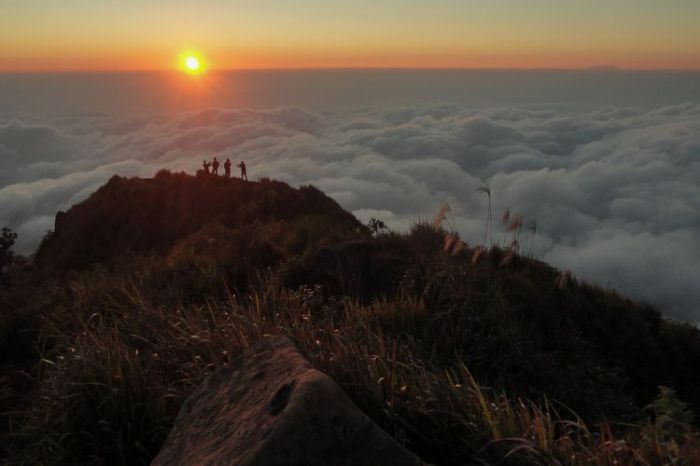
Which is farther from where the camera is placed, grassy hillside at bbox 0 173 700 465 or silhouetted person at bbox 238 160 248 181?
silhouetted person at bbox 238 160 248 181

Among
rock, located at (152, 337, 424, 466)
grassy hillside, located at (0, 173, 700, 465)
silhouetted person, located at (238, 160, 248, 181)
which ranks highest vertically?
rock, located at (152, 337, 424, 466)

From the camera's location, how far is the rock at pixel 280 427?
2.26m

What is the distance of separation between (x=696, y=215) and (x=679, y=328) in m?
122

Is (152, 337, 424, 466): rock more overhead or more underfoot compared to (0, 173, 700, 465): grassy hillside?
more overhead

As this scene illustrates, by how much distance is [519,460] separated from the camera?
2.51m

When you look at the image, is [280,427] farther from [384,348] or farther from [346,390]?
[384,348]

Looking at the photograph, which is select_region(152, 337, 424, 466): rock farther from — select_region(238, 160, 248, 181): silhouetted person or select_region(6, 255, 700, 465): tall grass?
select_region(238, 160, 248, 181): silhouetted person

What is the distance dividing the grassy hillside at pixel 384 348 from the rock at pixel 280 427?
1.22 feet

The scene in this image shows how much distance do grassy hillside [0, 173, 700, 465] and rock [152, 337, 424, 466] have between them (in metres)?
0.37

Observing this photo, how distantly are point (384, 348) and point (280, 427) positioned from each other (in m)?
1.38

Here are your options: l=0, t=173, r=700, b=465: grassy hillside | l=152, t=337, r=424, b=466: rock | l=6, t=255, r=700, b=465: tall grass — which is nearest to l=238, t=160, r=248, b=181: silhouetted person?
l=0, t=173, r=700, b=465: grassy hillside

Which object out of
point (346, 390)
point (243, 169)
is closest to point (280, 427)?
point (346, 390)

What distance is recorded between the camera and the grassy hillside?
9.42 ft

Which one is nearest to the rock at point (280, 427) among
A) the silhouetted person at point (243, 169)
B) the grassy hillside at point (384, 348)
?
the grassy hillside at point (384, 348)
